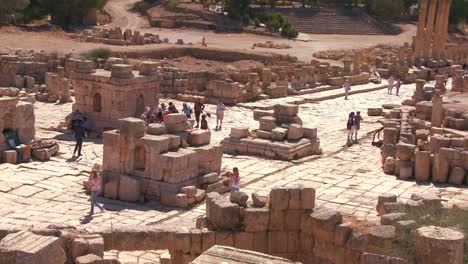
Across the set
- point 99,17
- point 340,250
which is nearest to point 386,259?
point 340,250

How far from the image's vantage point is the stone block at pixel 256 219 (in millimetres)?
12320

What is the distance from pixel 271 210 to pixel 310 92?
76.1 ft

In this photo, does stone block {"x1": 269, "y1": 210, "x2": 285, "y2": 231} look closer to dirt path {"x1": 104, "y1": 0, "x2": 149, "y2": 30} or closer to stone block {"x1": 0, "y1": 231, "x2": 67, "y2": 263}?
stone block {"x1": 0, "y1": 231, "x2": 67, "y2": 263}

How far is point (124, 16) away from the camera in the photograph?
65438 mm

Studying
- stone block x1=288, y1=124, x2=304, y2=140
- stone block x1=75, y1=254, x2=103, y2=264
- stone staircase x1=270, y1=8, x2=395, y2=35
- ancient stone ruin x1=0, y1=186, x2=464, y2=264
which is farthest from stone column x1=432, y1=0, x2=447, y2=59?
stone block x1=75, y1=254, x2=103, y2=264

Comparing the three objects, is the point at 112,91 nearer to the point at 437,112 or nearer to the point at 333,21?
the point at 437,112

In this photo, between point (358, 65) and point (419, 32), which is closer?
point (358, 65)

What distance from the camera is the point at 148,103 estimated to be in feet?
80.7

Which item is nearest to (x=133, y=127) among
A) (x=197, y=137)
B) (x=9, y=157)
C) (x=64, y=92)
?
(x=197, y=137)

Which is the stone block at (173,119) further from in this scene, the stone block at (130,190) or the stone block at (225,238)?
the stone block at (225,238)

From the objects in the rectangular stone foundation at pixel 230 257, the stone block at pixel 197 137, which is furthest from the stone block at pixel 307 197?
the stone block at pixel 197 137

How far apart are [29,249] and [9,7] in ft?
143

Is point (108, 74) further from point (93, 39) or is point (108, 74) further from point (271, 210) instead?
point (93, 39)

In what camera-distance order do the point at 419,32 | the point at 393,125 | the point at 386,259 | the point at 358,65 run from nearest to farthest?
1. the point at 386,259
2. the point at 393,125
3. the point at 358,65
4. the point at 419,32
